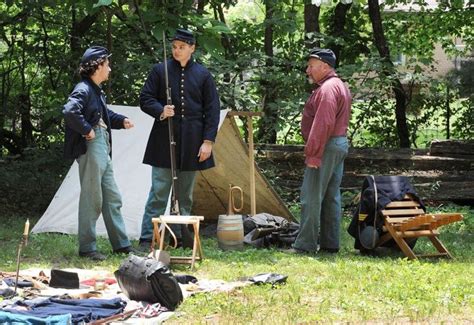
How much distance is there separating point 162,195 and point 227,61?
121 inches

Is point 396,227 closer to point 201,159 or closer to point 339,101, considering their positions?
point 339,101

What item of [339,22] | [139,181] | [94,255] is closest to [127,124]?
[94,255]

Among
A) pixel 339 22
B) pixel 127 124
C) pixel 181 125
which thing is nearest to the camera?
pixel 127 124

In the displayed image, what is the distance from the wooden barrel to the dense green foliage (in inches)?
76.4

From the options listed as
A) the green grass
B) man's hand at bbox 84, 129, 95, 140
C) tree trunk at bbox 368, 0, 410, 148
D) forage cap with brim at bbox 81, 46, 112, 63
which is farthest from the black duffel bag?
tree trunk at bbox 368, 0, 410, 148

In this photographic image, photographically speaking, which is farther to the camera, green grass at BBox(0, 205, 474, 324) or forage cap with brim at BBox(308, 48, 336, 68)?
forage cap with brim at BBox(308, 48, 336, 68)

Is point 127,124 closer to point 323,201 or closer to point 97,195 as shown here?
point 97,195

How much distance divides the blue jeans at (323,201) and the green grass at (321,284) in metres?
0.22

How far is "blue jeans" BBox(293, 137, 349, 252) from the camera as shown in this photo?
6.94m

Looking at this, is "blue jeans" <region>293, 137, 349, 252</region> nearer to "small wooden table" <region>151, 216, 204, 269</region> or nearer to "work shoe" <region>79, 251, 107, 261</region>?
"small wooden table" <region>151, 216, 204, 269</region>

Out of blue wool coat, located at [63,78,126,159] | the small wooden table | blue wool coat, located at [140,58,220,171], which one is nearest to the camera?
the small wooden table

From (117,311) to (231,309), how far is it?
2.04 ft

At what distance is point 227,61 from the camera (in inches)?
381

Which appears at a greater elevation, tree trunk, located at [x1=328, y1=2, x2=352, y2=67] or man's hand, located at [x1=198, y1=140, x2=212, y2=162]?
tree trunk, located at [x1=328, y1=2, x2=352, y2=67]
